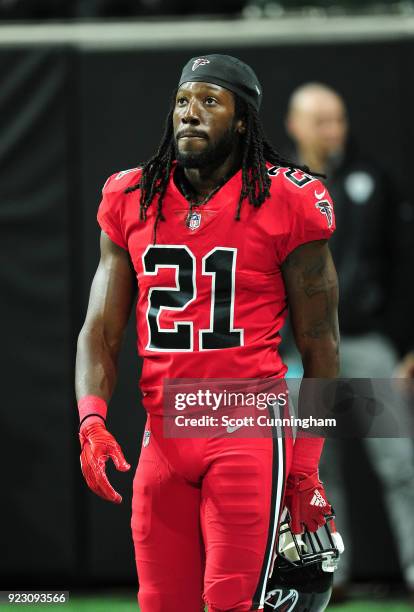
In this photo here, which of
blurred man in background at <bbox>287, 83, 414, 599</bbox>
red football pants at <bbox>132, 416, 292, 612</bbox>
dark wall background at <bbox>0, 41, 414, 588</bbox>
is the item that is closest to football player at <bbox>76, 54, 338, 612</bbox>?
red football pants at <bbox>132, 416, 292, 612</bbox>

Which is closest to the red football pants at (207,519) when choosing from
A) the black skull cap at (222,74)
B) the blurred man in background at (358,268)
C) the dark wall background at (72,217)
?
the black skull cap at (222,74)

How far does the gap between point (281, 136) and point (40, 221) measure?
985mm

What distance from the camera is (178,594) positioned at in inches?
89.9

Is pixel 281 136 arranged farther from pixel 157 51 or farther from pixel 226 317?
pixel 226 317

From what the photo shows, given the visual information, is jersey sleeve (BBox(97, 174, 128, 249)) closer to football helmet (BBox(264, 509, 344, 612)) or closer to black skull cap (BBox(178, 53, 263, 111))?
black skull cap (BBox(178, 53, 263, 111))

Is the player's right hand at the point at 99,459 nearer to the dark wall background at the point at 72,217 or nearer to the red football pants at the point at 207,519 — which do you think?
the red football pants at the point at 207,519

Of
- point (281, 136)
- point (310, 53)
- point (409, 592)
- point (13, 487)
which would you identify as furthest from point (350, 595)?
point (310, 53)

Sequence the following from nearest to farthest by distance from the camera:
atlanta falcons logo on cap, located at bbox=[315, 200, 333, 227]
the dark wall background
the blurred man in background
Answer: atlanta falcons logo on cap, located at bbox=[315, 200, 333, 227], the blurred man in background, the dark wall background

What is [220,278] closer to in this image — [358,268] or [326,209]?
[326,209]

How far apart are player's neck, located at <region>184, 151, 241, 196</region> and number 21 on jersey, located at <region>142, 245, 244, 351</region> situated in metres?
0.17

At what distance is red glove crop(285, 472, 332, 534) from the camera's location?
2381 mm

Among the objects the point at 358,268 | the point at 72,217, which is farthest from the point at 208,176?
the point at 72,217

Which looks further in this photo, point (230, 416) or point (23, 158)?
point (23, 158)

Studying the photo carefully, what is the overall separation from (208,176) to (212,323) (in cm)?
34
